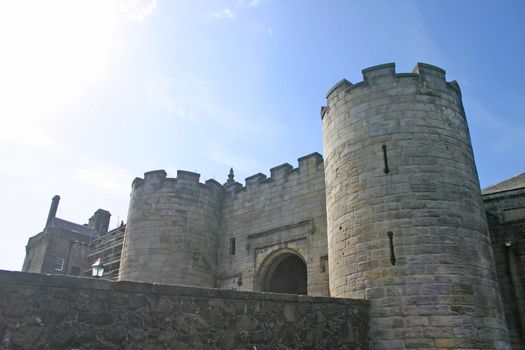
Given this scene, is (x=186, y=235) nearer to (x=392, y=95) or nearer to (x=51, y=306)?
(x=392, y=95)

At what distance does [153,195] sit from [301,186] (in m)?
5.20

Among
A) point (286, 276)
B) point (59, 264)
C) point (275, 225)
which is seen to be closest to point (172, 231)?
point (275, 225)

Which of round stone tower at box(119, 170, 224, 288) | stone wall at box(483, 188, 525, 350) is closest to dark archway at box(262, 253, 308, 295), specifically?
round stone tower at box(119, 170, 224, 288)

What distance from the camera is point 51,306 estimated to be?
4.17 m

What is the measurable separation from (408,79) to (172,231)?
884 centimetres

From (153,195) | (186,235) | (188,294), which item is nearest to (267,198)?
(186,235)

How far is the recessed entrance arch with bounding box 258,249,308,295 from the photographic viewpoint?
43.1 feet

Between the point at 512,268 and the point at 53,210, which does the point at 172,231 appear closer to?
the point at 512,268

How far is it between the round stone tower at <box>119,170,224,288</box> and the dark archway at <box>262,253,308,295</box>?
223 centimetres

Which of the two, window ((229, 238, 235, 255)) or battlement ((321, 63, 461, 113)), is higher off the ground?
battlement ((321, 63, 461, 113))

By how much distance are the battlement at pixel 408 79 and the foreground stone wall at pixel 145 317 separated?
4816 millimetres

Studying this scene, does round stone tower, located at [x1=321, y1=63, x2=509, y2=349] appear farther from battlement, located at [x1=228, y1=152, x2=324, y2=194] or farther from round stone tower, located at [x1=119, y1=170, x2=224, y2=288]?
round stone tower, located at [x1=119, y1=170, x2=224, y2=288]

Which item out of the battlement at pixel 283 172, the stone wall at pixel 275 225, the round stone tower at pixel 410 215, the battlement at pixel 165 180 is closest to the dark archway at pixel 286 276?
the stone wall at pixel 275 225

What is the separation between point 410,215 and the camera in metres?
7.75
